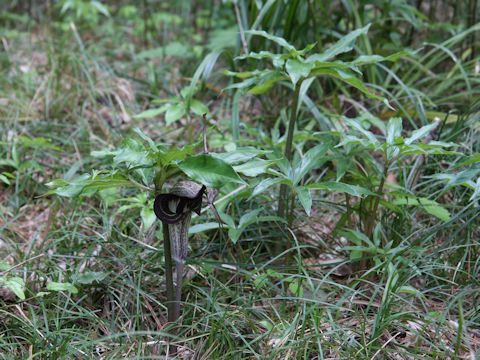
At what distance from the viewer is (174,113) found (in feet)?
8.84

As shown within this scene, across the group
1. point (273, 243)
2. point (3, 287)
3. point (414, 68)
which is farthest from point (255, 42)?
point (3, 287)

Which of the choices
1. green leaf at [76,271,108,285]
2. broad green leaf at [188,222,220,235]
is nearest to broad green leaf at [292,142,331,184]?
broad green leaf at [188,222,220,235]

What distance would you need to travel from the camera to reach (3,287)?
1932mm

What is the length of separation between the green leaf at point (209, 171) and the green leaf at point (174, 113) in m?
1.14

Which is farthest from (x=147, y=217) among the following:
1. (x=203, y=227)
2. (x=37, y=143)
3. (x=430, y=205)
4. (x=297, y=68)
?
(x=430, y=205)

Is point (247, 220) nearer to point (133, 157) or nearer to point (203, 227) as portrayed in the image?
point (203, 227)

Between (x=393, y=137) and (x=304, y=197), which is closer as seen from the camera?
(x=304, y=197)

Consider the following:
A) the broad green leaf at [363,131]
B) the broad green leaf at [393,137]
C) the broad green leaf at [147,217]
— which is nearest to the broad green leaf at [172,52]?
the broad green leaf at [147,217]

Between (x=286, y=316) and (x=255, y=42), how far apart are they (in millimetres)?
1704

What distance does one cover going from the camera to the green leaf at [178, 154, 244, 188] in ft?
4.95

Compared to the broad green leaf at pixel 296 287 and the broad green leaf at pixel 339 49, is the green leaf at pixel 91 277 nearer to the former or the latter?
the broad green leaf at pixel 296 287

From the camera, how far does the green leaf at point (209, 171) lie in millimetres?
1509

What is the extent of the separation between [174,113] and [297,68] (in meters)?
0.96

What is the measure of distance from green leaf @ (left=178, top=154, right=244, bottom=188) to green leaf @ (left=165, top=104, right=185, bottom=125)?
1141 mm
